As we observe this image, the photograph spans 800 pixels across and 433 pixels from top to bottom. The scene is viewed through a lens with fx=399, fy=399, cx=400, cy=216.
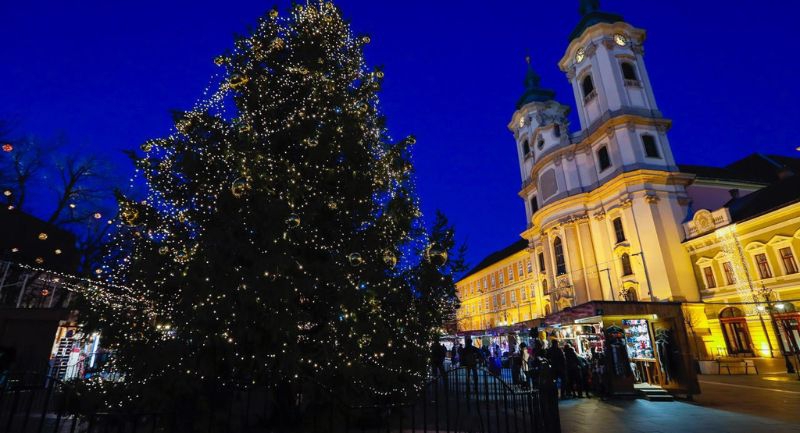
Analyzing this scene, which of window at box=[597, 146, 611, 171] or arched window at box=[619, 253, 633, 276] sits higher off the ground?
window at box=[597, 146, 611, 171]

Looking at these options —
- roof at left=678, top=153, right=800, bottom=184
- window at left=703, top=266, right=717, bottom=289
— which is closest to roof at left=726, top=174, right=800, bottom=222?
window at left=703, top=266, right=717, bottom=289

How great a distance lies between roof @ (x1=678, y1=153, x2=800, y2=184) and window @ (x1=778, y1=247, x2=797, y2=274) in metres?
15.0

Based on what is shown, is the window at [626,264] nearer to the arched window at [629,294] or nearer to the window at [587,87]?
the arched window at [629,294]

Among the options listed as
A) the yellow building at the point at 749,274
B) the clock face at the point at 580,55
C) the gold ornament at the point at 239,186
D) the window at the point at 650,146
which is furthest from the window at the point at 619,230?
the gold ornament at the point at 239,186

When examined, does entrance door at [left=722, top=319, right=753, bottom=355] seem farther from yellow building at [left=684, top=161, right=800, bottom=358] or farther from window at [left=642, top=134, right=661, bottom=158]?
window at [left=642, top=134, right=661, bottom=158]

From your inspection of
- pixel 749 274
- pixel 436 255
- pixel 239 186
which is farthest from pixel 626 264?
pixel 239 186

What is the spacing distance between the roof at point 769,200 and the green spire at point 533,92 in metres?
21.6

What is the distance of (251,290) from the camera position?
6363 mm

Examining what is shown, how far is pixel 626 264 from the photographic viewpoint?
97.7 ft

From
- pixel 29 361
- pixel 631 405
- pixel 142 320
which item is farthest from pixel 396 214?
pixel 29 361

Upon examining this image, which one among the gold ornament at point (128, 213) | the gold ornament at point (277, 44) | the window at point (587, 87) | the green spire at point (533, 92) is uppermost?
the green spire at point (533, 92)

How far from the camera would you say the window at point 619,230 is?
30.6m

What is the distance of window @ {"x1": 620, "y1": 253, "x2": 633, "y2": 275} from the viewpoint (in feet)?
96.4

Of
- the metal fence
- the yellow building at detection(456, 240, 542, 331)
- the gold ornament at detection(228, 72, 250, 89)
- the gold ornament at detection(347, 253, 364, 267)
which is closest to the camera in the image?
the metal fence
